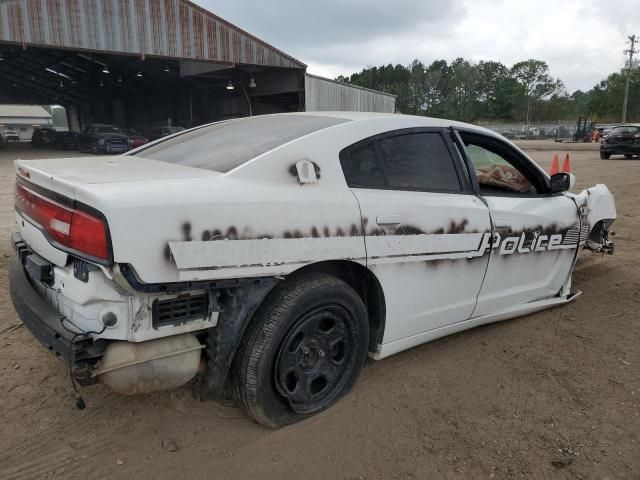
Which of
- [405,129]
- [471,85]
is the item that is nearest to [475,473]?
[405,129]

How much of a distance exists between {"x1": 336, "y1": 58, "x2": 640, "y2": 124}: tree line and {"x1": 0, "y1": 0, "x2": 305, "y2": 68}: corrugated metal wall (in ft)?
212

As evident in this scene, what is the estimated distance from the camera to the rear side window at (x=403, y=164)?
8.30 feet

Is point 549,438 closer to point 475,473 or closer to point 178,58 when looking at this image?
point 475,473

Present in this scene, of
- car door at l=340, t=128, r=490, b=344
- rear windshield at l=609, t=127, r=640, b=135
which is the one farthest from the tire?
rear windshield at l=609, t=127, r=640, b=135

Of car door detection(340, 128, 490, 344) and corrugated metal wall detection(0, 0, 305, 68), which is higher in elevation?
corrugated metal wall detection(0, 0, 305, 68)

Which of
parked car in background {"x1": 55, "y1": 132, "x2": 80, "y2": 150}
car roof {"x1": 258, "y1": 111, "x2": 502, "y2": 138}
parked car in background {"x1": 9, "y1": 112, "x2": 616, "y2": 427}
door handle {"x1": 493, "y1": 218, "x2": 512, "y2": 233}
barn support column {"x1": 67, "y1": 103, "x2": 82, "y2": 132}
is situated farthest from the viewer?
barn support column {"x1": 67, "y1": 103, "x2": 82, "y2": 132}

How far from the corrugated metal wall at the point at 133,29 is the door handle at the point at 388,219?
18.9 meters

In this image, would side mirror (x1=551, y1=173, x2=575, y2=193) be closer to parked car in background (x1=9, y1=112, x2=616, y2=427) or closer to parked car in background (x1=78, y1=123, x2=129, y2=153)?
parked car in background (x1=9, y1=112, x2=616, y2=427)

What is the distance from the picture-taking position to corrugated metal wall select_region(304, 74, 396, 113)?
23312 mm

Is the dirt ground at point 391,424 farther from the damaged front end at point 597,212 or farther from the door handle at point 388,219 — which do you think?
the damaged front end at point 597,212

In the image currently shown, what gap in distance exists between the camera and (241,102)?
2994 centimetres

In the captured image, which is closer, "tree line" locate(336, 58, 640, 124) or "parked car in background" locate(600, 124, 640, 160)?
"parked car in background" locate(600, 124, 640, 160)

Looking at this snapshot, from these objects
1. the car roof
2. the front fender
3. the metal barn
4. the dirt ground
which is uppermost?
the metal barn

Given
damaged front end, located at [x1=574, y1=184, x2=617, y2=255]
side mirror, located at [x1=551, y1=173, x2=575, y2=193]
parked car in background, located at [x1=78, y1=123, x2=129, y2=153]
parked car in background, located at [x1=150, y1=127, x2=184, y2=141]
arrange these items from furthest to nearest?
parked car in background, located at [x1=150, y1=127, x2=184, y2=141] → parked car in background, located at [x1=78, y1=123, x2=129, y2=153] → damaged front end, located at [x1=574, y1=184, x2=617, y2=255] → side mirror, located at [x1=551, y1=173, x2=575, y2=193]
